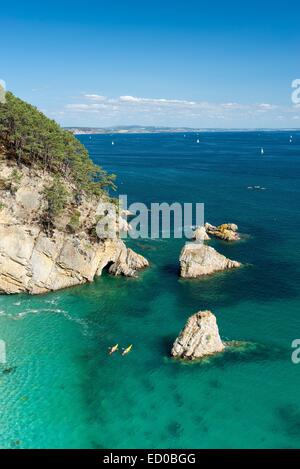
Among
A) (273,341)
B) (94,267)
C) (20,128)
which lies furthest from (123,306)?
(20,128)

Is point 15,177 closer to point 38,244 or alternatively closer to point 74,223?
point 38,244

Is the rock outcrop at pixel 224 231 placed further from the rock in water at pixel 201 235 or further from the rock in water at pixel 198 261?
the rock in water at pixel 198 261

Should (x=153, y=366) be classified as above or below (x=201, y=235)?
below

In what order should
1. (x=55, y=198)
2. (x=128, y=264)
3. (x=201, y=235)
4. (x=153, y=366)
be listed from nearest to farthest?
(x=153, y=366), (x=55, y=198), (x=128, y=264), (x=201, y=235)

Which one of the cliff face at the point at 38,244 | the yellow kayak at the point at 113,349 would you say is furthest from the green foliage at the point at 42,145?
the yellow kayak at the point at 113,349

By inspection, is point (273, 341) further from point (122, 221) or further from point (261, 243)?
point (122, 221)

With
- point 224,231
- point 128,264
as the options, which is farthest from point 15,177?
point 224,231
